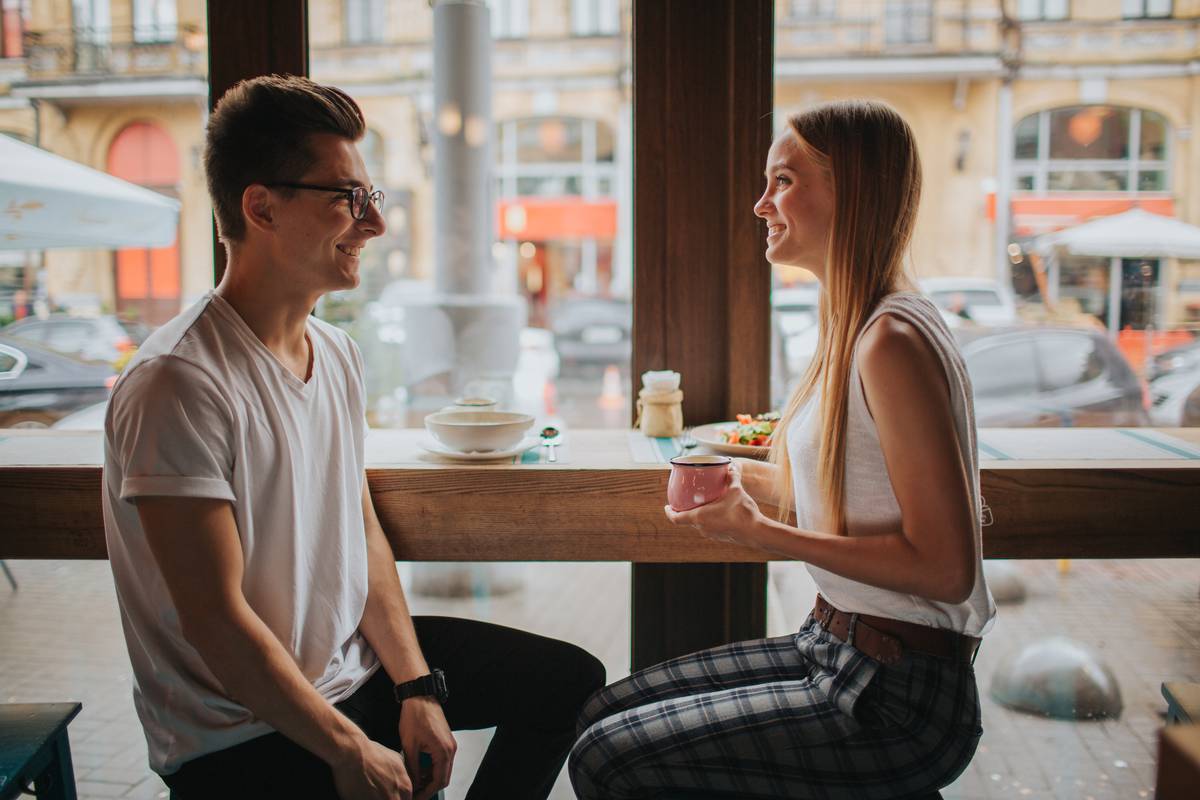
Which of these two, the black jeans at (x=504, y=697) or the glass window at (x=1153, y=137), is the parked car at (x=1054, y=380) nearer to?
the glass window at (x=1153, y=137)

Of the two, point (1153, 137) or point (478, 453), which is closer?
point (478, 453)

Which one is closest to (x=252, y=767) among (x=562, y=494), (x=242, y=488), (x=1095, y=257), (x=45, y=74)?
(x=242, y=488)

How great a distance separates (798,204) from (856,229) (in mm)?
110

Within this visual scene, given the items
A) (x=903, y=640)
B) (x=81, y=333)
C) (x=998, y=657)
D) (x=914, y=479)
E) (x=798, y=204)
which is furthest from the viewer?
(x=81, y=333)

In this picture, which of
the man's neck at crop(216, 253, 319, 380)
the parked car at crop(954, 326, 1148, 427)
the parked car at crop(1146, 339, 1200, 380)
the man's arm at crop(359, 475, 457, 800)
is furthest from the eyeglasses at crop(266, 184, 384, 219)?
the parked car at crop(1146, 339, 1200, 380)

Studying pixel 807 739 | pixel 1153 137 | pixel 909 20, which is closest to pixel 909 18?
pixel 909 20

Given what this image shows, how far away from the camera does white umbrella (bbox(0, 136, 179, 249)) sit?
2.46 meters

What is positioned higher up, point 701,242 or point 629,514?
point 701,242

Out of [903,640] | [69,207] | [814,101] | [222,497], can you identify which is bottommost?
[903,640]

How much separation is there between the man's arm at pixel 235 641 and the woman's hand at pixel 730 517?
1.84ft

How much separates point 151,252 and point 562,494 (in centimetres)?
138

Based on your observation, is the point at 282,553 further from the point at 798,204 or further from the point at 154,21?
the point at 154,21

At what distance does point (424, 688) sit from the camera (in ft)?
5.14

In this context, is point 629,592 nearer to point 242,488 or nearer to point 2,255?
point 242,488
